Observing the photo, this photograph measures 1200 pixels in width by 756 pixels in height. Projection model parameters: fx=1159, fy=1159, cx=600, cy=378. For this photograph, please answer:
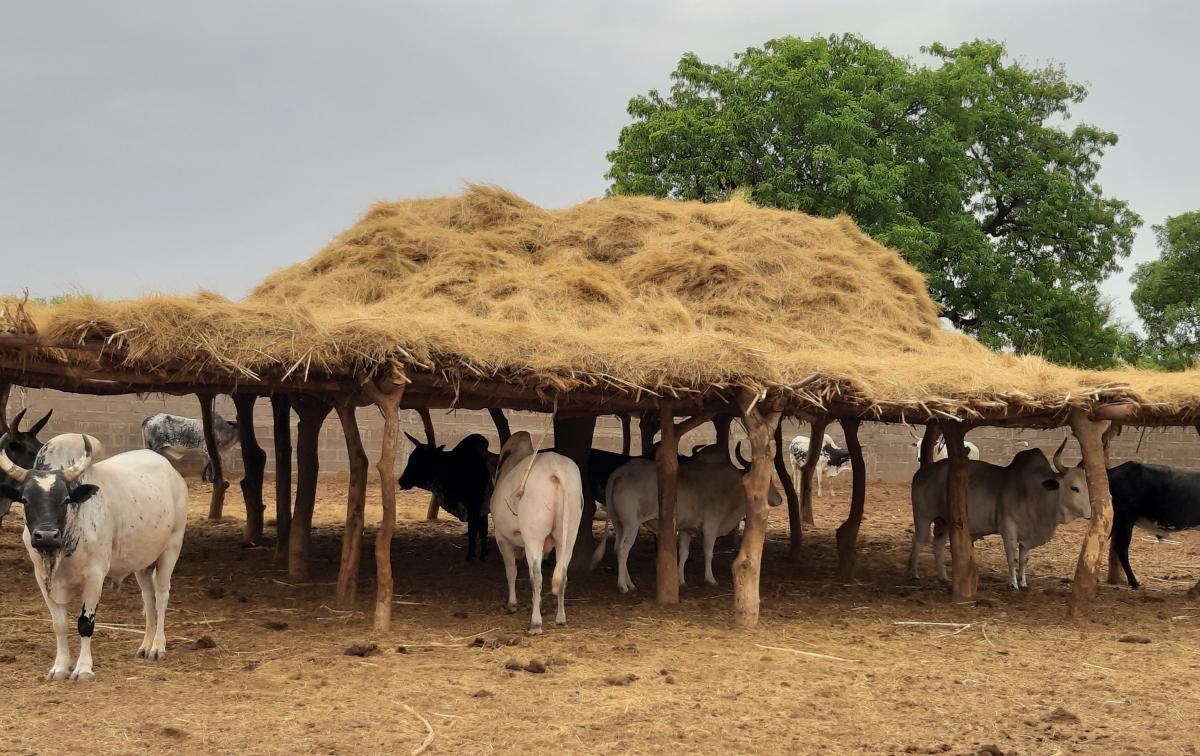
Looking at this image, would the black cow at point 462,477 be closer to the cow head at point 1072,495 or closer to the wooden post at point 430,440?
the wooden post at point 430,440

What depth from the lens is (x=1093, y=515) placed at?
10.7m

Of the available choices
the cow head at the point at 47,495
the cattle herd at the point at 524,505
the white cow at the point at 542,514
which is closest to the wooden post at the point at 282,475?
the cattle herd at the point at 524,505

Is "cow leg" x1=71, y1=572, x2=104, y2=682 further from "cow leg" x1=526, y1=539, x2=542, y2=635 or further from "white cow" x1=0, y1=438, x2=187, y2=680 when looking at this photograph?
"cow leg" x1=526, y1=539, x2=542, y2=635

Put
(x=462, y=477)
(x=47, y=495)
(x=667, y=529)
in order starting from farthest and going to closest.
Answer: (x=462, y=477) → (x=667, y=529) → (x=47, y=495)

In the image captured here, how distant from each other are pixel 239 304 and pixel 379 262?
366cm

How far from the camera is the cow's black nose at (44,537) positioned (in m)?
6.97

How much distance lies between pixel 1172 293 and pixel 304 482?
992 inches

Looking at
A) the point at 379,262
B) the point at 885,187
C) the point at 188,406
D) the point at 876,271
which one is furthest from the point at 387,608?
the point at 885,187

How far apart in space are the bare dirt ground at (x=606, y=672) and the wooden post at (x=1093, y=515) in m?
0.32

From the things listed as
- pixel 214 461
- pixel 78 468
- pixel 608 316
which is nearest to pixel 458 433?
pixel 214 461

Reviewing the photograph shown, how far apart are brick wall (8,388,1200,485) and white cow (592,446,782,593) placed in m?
7.76

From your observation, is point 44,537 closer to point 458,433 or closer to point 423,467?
point 423,467

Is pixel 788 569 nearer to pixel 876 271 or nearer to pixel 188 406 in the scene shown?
pixel 876 271

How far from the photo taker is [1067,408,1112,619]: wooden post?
10.6 metres
